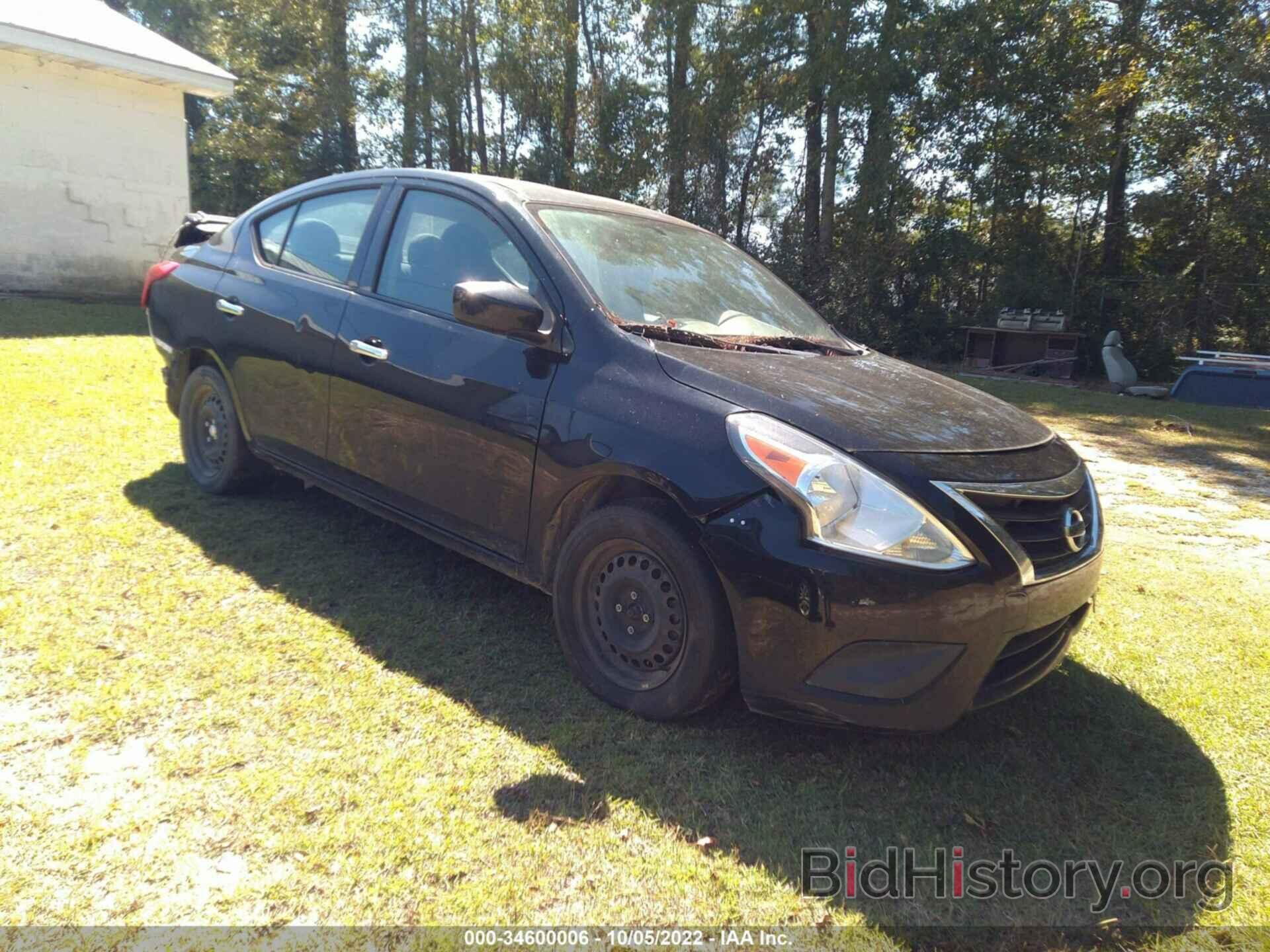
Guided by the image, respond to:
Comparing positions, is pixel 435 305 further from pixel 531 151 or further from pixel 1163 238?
pixel 531 151

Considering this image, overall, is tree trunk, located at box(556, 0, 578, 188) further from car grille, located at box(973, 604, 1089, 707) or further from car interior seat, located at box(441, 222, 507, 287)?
car grille, located at box(973, 604, 1089, 707)

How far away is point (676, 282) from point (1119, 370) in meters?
12.5

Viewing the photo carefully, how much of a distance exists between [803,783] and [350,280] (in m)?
2.70

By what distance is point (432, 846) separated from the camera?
2.17 meters

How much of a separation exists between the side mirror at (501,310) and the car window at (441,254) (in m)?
0.21

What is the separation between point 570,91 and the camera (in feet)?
67.4

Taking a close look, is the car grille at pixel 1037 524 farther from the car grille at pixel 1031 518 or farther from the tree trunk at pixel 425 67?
the tree trunk at pixel 425 67

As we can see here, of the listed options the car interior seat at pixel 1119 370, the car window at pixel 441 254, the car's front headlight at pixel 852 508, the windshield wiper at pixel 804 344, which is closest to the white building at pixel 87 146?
the car window at pixel 441 254

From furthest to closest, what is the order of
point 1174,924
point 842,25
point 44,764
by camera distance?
1. point 842,25
2. point 44,764
3. point 1174,924

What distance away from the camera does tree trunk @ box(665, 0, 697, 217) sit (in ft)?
58.8

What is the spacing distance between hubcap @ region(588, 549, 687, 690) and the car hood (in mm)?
586

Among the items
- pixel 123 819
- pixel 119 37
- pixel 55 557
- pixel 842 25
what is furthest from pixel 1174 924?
pixel 842 25

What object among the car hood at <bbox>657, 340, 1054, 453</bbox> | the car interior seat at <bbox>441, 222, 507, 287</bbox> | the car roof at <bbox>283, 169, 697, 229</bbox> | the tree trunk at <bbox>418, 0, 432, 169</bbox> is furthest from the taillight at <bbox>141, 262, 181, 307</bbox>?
the tree trunk at <bbox>418, 0, 432, 169</bbox>

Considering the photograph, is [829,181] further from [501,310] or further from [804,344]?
[501,310]
